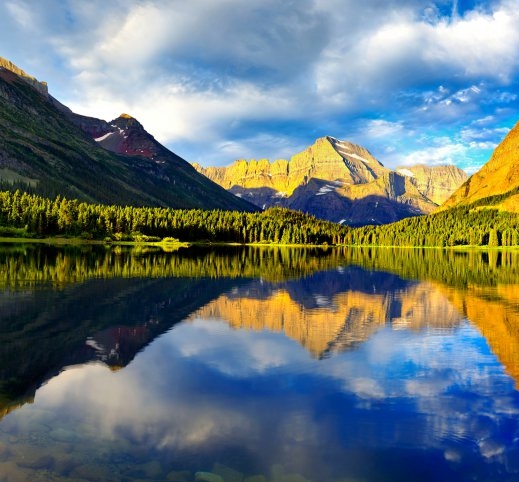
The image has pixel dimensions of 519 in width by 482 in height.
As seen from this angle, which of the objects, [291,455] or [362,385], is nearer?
[291,455]

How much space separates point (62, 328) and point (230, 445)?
24.9 meters

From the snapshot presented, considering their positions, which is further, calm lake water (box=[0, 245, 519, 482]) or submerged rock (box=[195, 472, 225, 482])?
calm lake water (box=[0, 245, 519, 482])

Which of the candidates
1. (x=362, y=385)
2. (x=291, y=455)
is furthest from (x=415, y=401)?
(x=291, y=455)

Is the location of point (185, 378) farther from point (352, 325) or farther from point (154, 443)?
point (352, 325)

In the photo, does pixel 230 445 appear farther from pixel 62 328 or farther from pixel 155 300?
pixel 155 300

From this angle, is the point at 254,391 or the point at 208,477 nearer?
the point at 208,477

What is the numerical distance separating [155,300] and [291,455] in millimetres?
39803

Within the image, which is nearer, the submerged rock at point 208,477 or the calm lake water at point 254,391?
the submerged rock at point 208,477

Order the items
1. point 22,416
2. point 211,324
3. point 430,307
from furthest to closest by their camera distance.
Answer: point 430,307 → point 211,324 → point 22,416

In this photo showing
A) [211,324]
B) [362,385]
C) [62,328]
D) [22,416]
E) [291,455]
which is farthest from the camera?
[211,324]

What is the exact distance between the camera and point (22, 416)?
2106 cm

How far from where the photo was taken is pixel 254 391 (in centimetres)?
2577

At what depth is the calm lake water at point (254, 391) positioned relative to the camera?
17.7 meters

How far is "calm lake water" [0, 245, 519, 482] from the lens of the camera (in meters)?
17.7
